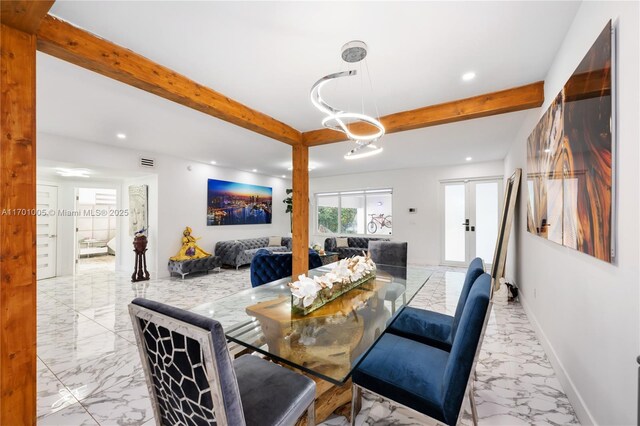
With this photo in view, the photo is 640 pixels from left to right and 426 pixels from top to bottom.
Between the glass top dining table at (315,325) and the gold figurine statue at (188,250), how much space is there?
12.5ft

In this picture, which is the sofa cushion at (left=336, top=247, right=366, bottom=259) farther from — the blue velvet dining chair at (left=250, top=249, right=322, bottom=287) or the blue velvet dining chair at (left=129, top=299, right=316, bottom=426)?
the blue velvet dining chair at (left=129, top=299, right=316, bottom=426)

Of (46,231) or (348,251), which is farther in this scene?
(348,251)

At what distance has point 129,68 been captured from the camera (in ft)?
6.68

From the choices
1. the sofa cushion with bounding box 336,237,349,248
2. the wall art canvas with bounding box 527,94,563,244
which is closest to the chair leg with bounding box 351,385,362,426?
the wall art canvas with bounding box 527,94,563,244

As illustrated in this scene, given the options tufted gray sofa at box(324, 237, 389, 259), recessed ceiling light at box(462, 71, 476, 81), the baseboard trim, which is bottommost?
the baseboard trim

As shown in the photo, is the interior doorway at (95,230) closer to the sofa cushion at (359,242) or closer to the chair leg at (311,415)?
the sofa cushion at (359,242)

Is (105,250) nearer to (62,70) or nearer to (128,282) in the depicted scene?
(128,282)

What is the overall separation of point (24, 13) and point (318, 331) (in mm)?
2356

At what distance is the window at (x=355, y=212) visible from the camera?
7597mm

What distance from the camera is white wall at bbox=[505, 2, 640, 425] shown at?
1.12 metres

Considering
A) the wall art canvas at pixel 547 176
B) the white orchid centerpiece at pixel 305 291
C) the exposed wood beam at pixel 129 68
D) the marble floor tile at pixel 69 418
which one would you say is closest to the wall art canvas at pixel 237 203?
the exposed wood beam at pixel 129 68

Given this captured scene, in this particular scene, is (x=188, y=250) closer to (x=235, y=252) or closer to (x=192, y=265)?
(x=192, y=265)

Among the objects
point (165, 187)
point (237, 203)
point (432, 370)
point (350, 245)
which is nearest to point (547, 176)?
point (432, 370)

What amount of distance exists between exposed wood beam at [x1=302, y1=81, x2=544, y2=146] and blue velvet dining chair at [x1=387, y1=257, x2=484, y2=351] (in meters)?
1.79
